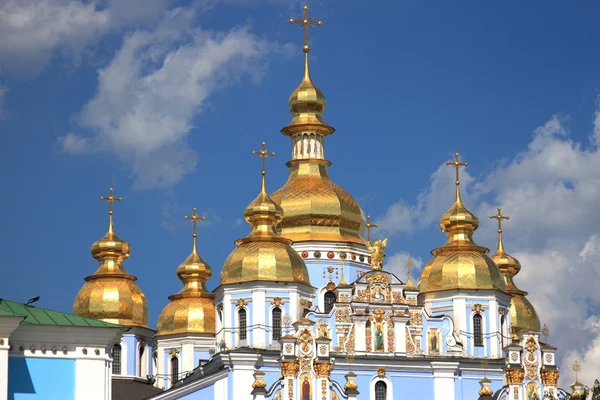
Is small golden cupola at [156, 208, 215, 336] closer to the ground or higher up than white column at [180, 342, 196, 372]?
higher up

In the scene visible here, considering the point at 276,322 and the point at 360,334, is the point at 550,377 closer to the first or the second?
the point at 360,334

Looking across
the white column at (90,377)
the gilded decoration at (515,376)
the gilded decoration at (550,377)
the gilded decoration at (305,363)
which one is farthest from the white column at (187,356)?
the white column at (90,377)

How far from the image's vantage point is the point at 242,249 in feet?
209

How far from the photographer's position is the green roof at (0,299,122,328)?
140 ft

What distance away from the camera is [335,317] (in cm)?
6225

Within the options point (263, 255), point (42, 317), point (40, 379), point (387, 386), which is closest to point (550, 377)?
point (387, 386)

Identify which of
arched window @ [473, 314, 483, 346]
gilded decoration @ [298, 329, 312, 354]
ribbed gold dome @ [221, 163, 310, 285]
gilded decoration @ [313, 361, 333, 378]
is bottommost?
gilded decoration @ [313, 361, 333, 378]

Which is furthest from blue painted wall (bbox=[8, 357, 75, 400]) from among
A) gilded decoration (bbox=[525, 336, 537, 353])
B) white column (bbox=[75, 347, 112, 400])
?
gilded decoration (bbox=[525, 336, 537, 353])

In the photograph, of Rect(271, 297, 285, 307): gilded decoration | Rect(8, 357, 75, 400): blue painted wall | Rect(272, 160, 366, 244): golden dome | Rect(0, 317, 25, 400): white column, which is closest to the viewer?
Rect(0, 317, 25, 400): white column

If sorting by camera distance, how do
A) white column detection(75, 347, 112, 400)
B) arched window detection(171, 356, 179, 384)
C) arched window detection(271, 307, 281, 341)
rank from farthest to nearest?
arched window detection(171, 356, 179, 384), arched window detection(271, 307, 281, 341), white column detection(75, 347, 112, 400)

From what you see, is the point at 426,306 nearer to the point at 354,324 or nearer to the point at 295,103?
the point at 354,324

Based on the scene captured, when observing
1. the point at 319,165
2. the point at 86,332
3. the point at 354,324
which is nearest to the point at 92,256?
the point at 319,165

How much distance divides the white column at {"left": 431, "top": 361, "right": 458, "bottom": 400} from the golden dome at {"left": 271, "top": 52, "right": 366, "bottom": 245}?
776 cm

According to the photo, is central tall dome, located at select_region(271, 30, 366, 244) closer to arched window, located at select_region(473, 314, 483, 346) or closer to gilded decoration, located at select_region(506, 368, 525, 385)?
arched window, located at select_region(473, 314, 483, 346)
